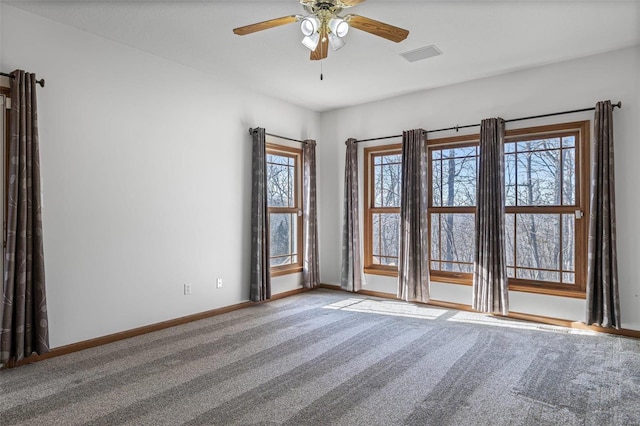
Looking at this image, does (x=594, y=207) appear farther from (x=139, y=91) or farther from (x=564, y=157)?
(x=139, y=91)

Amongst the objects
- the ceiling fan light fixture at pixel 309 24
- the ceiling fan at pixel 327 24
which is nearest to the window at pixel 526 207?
the ceiling fan at pixel 327 24

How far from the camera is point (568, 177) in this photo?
13.9 ft

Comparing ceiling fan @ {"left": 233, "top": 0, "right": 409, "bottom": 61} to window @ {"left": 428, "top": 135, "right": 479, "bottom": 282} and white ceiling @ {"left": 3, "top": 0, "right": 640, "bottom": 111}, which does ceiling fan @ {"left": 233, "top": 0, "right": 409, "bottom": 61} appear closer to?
white ceiling @ {"left": 3, "top": 0, "right": 640, "bottom": 111}

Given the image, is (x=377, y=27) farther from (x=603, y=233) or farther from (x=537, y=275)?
(x=537, y=275)

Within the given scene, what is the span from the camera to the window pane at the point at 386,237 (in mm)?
5625

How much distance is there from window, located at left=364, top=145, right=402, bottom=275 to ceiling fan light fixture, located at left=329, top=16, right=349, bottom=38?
9.80 ft

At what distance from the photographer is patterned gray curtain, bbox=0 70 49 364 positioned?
9.64 ft

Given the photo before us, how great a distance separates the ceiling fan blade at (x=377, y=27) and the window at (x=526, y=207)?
2508mm

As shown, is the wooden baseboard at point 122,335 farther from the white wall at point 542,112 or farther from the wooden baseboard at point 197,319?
the white wall at point 542,112

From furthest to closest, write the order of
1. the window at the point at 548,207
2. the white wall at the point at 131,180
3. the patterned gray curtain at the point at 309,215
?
1. the patterned gray curtain at the point at 309,215
2. the window at the point at 548,207
3. the white wall at the point at 131,180

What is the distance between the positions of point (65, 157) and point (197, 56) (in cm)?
166

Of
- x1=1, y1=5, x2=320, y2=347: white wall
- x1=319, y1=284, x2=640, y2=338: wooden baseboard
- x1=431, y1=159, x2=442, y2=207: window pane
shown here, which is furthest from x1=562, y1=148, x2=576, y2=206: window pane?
x1=1, y1=5, x2=320, y2=347: white wall

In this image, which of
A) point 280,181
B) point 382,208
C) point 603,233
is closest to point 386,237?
point 382,208

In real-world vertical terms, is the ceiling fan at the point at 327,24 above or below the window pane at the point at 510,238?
above
